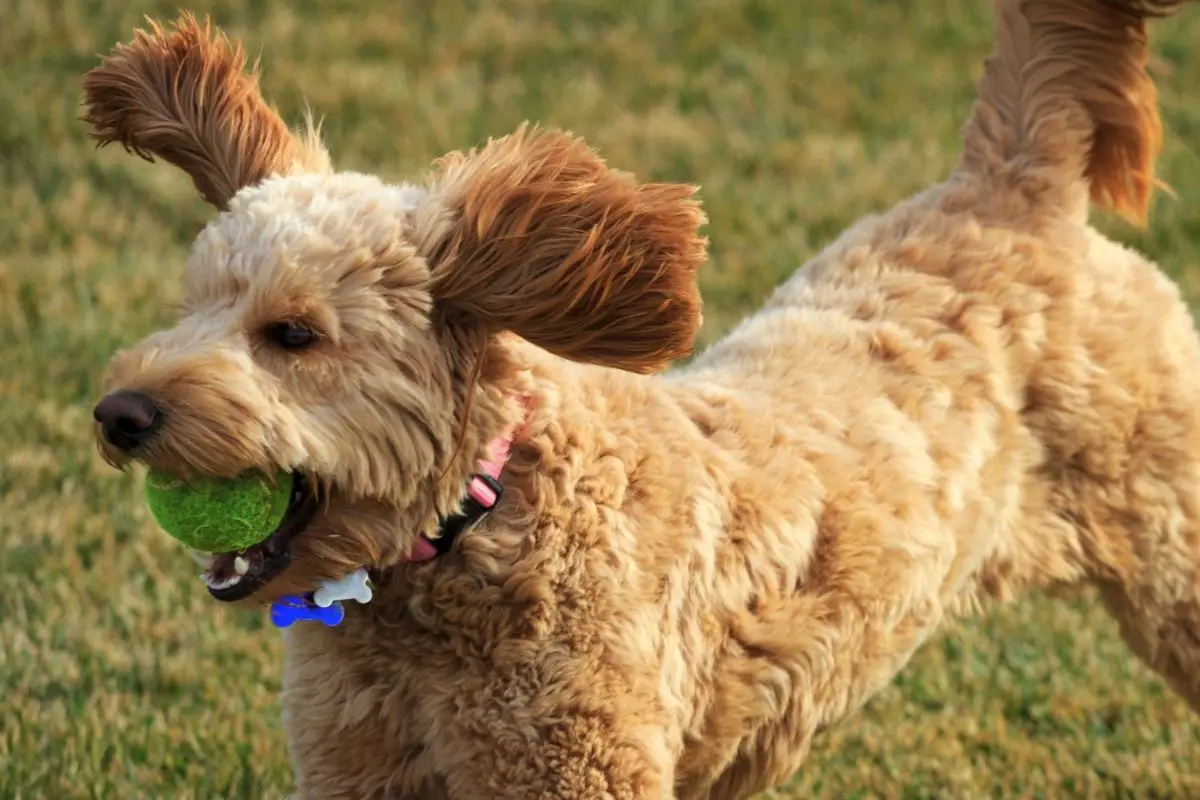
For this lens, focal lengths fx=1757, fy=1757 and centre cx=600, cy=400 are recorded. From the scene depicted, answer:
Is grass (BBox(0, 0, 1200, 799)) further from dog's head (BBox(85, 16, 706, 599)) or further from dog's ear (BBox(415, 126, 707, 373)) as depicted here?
dog's ear (BBox(415, 126, 707, 373))

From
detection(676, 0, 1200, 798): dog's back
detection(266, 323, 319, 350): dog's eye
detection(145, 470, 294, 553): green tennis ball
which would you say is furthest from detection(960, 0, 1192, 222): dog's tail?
detection(145, 470, 294, 553): green tennis ball

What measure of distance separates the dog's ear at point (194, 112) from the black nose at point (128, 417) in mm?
885

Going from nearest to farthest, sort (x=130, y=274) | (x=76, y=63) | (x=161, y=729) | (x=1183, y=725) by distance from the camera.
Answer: (x=161, y=729) < (x=1183, y=725) < (x=130, y=274) < (x=76, y=63)

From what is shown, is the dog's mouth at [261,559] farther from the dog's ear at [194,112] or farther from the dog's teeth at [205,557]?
the dog's ear at [194,112]

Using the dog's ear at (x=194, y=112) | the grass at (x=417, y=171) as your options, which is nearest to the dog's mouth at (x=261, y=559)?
the grass at (x=417, y=171)

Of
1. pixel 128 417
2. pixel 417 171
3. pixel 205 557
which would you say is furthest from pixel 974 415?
pixel 417 171

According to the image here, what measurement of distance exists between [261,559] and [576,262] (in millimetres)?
840

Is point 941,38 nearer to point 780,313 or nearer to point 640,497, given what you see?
point 780,313

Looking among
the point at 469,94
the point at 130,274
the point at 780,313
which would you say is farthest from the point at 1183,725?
the point at 469,94

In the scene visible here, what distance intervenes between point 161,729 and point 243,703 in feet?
1.02

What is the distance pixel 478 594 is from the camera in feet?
11.4

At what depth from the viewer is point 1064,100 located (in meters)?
4.73

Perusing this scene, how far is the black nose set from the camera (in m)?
3.14

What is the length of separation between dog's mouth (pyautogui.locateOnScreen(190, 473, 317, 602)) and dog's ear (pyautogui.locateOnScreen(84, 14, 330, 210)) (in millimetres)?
854
